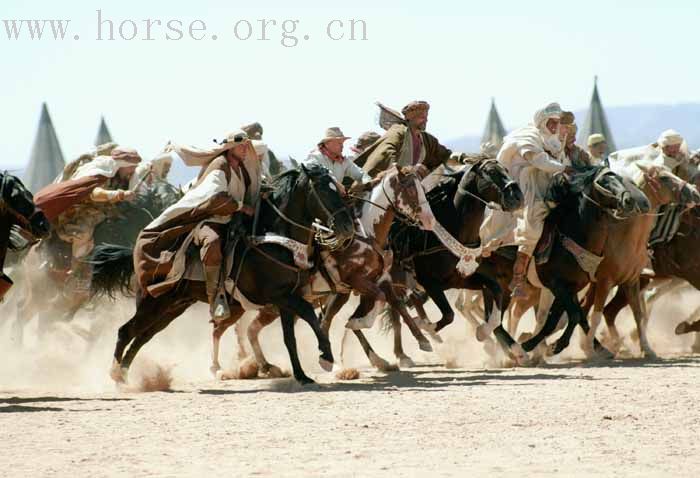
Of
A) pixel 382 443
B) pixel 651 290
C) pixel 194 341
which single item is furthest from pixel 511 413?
pixel 651 290

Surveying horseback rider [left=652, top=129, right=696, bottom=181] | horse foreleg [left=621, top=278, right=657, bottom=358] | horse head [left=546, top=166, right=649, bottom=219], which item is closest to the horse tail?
horse head [left=546, top=166, right=649, bottom=219]

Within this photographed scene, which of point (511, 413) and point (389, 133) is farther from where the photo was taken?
point (389, 133)

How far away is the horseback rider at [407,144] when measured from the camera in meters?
16.7

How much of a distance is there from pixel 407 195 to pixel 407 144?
1.81 meters

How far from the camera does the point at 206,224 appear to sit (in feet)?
46.4

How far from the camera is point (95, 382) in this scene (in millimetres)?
15289

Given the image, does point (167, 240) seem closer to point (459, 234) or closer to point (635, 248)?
point (459, 234)

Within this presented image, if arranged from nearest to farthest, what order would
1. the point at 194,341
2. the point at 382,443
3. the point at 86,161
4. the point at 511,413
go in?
the point at 382,443 → the point at 511,413 → the point at 86,161 → the point at 194,341

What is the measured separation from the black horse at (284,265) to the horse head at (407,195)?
0.93m

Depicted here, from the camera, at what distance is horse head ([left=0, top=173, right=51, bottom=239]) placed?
13.2m

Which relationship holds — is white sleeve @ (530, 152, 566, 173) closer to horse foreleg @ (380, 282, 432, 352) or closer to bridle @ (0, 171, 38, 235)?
horse foreleg @ (380, 282, 432, 352)

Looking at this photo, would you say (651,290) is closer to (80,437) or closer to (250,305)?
(250,305)

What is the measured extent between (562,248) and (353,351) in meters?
2.88

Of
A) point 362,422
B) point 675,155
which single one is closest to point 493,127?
point 675,155
